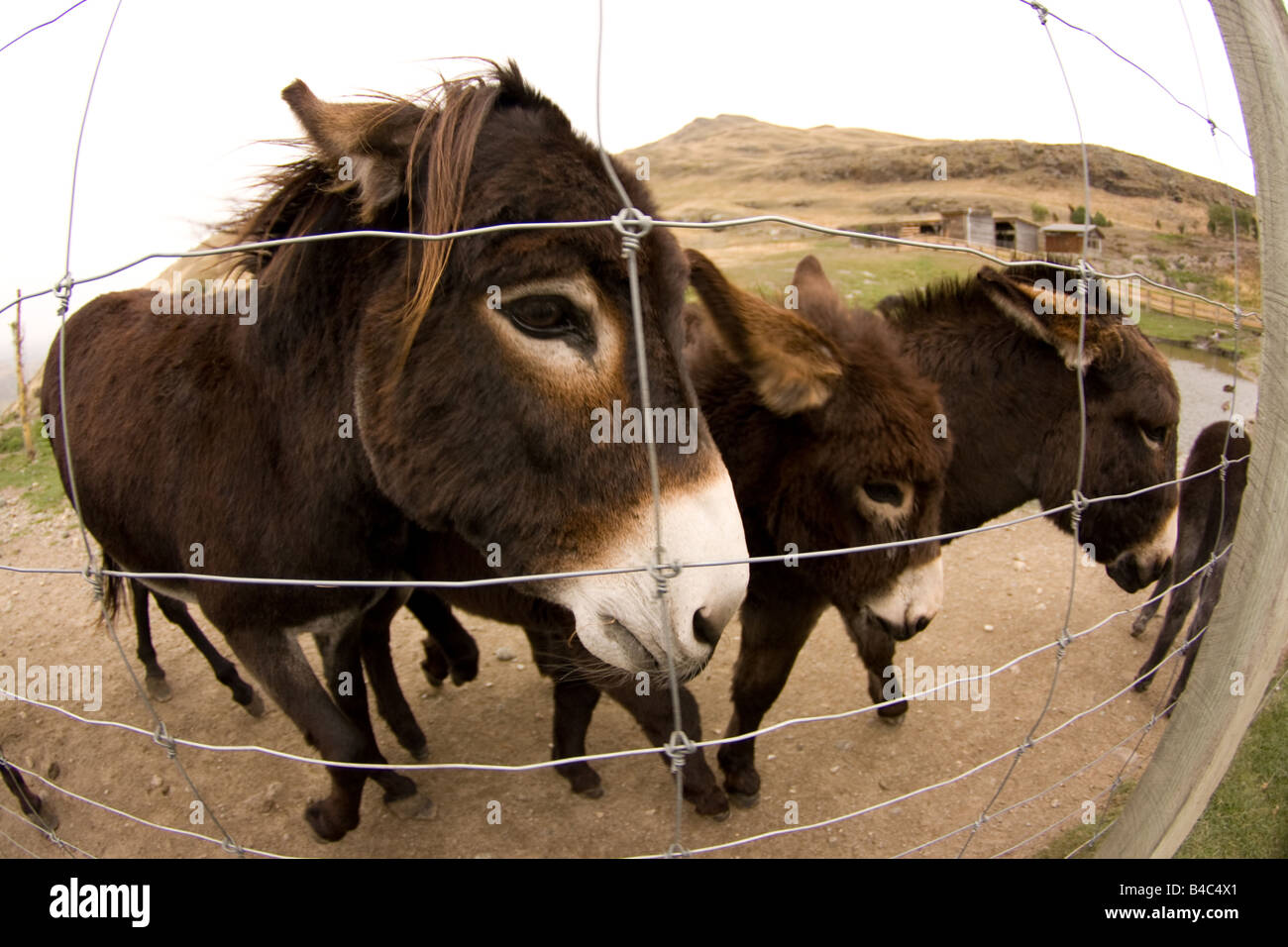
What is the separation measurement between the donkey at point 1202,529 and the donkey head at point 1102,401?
0.93 metres

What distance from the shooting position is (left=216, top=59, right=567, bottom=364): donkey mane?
186 cm

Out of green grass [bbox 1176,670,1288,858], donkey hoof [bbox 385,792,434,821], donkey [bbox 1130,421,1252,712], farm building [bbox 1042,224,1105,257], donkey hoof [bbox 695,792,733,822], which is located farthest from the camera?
farm building [bbox 1042,224,1105,257]

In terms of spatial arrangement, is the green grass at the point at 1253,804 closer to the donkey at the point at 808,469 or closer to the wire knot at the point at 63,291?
the donkey at the point at 808,469

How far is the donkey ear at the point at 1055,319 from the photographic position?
314 cm

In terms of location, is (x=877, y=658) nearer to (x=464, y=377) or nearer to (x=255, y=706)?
(x=464, y=377)

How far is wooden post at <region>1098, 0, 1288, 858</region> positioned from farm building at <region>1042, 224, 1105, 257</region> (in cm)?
1007

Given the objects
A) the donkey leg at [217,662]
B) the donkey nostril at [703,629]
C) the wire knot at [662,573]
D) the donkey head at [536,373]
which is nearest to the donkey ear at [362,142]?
the donkey head at [536,373]

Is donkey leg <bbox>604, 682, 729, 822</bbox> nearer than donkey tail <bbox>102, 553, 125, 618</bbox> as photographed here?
Yes

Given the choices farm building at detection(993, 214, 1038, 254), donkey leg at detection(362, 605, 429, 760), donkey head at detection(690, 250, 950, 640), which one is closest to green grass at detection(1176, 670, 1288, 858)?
donkey head at detection(690, 250, 950, 640)

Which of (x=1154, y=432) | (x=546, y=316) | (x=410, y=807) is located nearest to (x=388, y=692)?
(x=410, y=807)

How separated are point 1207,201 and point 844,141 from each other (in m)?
59.2

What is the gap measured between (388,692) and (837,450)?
9.12ft

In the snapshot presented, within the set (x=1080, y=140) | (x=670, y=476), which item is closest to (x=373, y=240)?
(x=670, y=476)

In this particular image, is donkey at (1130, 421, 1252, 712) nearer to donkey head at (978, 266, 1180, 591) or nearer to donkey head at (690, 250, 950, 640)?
donkey head at (978, 266, 1180, 591)
